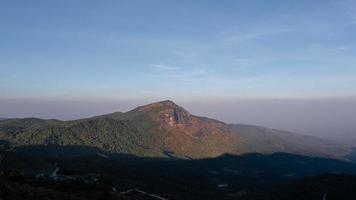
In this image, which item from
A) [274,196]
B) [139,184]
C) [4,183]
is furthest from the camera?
[274,196]

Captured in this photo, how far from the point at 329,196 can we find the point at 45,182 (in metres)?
115

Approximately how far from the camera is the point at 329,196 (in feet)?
598

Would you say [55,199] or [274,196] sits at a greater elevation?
[55,199]

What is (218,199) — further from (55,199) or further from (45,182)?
(55,199)

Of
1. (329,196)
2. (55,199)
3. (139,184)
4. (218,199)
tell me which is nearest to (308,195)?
(329,196)

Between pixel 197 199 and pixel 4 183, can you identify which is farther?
pixel 197 199

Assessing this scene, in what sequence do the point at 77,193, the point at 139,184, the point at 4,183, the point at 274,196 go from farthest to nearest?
the point at 274,196 → the point at 139,184 → the point at 77,193 → the point at 4,183

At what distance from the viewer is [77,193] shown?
340 feet

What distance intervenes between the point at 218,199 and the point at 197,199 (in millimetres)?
14069

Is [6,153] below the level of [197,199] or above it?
above

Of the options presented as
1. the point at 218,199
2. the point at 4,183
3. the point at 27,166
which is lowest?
the point at 218,199

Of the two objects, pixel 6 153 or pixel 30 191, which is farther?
pixel 6 153

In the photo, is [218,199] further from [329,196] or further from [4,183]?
[4,183]

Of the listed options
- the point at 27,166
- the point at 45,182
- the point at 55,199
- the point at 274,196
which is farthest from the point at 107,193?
the point at 274,196
